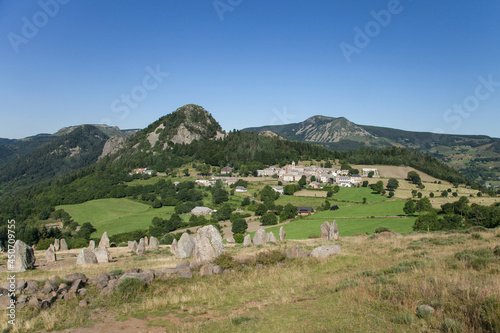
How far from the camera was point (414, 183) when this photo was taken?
110m

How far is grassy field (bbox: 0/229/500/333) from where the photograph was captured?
7578mm

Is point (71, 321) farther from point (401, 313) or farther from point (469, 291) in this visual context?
point (469, 291)

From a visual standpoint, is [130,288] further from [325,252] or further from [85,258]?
[85,258]

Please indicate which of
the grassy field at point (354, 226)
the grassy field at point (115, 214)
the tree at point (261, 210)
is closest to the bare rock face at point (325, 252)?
the grassy field at point (354, 226)

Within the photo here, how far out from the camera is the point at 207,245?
1998 cm

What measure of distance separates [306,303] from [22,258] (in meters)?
20.5

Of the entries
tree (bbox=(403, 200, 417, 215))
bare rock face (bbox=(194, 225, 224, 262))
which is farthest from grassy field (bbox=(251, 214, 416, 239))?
Answer: bare rock face (bbox=(194, 225, 224, 262))

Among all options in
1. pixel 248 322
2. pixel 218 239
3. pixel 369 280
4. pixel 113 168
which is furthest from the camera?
pixel 113 168

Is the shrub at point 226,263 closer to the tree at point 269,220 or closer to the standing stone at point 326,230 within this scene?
the standing stone at point 326,230

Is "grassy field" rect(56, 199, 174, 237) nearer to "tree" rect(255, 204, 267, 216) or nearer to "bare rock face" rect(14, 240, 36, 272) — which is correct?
"tree" rect(255, 204, 267, 216)

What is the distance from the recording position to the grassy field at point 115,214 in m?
77.9

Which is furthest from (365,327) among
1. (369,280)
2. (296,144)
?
(296,144)

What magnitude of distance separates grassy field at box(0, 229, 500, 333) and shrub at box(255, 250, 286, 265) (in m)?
1.52

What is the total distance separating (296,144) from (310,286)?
185311 mm
